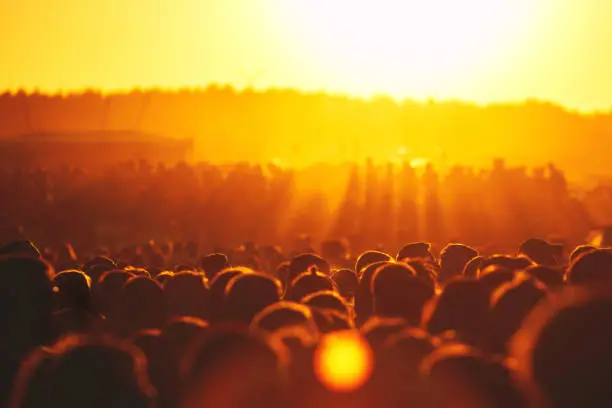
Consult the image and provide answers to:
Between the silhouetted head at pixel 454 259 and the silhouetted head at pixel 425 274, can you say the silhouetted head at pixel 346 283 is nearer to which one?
the silhouetted head at pixel 454 259

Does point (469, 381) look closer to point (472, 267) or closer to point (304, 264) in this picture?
point (472, 267)

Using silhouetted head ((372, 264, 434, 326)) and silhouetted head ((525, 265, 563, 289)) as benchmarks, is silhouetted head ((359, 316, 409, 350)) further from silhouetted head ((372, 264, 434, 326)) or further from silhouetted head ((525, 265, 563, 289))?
silhouetted head ((525, 265, 563, 289))

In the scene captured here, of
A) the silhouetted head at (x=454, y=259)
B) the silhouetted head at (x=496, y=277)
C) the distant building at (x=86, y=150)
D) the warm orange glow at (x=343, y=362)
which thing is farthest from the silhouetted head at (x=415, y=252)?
the distant building at (x=86, y=150)

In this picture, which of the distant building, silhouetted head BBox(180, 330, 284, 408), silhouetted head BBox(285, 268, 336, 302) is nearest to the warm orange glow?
silhouetted head BBox(180, 330, 284, 408)

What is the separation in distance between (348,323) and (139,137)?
546ft

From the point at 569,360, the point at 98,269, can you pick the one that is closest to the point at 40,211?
the point at 98,269

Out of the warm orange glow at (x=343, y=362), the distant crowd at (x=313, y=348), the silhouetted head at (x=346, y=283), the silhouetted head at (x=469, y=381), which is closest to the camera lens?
the silhouetted head at (x=469, y=381)

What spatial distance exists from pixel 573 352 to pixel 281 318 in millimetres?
3308

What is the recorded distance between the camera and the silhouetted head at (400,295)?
36.9 feet

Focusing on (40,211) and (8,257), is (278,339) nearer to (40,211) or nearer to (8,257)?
(8,257)

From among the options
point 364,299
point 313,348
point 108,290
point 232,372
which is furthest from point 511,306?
point 108,290

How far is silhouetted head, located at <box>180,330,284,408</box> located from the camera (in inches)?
238

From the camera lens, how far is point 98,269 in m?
17.2

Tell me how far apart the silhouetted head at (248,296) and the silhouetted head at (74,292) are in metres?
2.93
